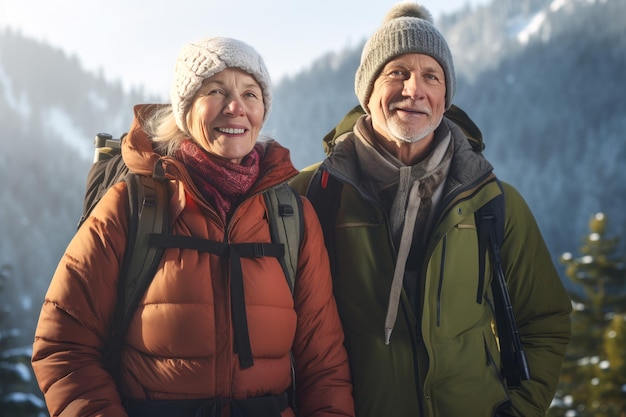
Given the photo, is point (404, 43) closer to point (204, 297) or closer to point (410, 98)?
point (410, 98)

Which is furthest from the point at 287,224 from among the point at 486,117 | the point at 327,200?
the point at 486,117

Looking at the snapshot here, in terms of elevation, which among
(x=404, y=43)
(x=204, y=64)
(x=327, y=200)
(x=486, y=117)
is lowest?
(x=327, y=200)

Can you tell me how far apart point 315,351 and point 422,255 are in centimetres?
76

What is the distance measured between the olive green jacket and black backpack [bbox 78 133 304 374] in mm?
Answer: 538

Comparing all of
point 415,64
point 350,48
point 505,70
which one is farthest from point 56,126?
point 415,64

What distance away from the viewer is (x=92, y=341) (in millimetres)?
2510

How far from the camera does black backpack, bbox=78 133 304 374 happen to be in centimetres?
253

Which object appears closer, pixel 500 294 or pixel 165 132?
pixel 165 132

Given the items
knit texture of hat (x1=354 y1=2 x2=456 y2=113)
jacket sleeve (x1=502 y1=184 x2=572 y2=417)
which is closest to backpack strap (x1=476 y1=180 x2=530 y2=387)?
jacket sleeve (x1=502 y1=184 x2=572 y2=417)

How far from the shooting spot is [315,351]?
2.80 metres

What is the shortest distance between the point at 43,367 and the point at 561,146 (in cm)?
12621

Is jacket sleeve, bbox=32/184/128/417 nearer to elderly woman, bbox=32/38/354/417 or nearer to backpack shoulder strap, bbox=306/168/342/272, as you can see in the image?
elderly woman, bbox=32/38/354/417

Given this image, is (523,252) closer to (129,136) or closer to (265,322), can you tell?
(265,322)

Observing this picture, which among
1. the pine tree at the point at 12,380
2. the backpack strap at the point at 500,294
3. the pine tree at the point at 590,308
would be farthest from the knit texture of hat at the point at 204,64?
the pine tree at the point at 590,308
